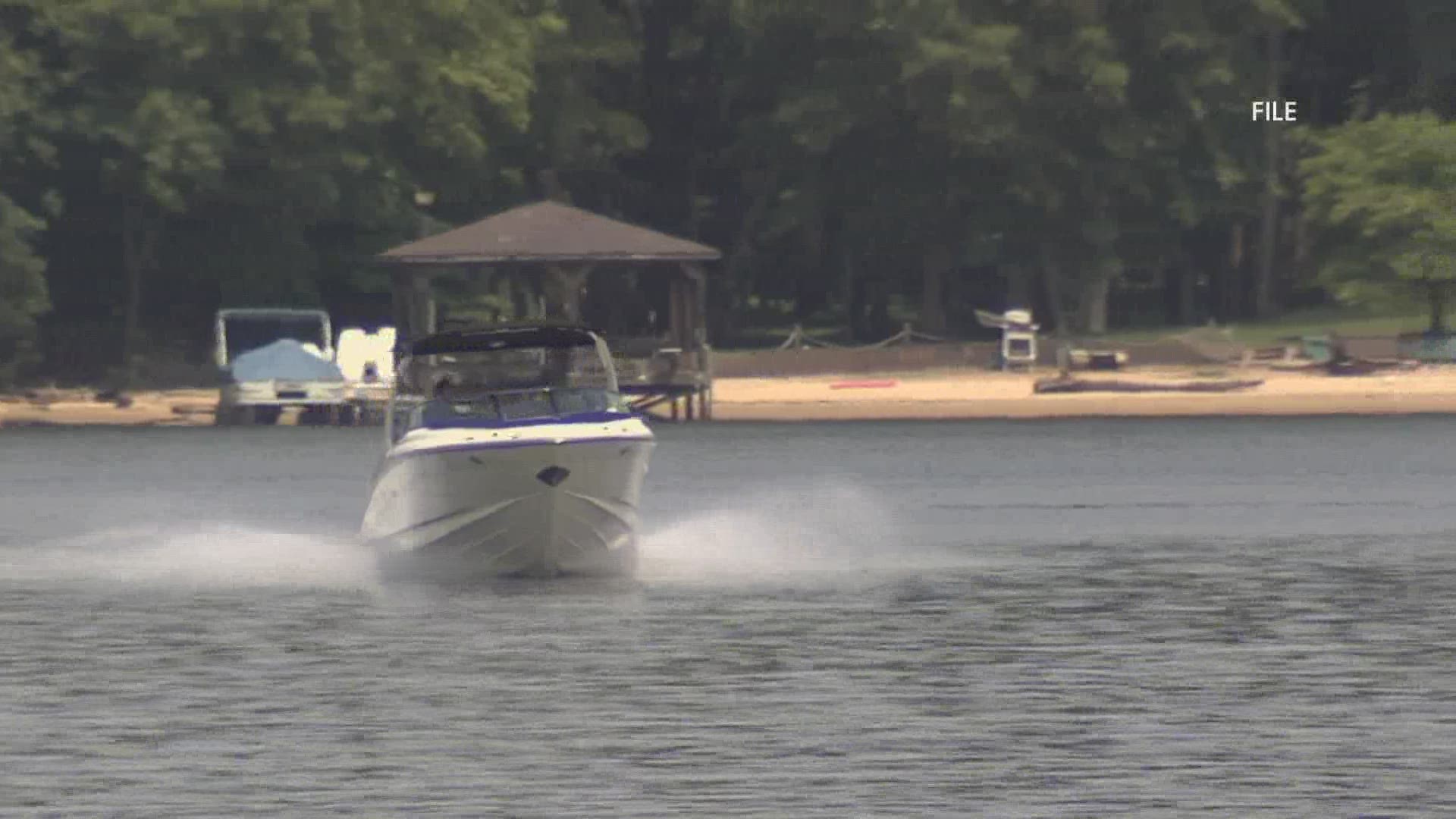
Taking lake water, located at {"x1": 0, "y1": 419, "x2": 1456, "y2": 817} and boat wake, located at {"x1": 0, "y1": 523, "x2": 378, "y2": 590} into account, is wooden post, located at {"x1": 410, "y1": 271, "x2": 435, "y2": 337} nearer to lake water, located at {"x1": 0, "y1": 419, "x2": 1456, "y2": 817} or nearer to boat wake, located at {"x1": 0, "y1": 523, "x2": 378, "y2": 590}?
lake water, located at {"x1": 0, "y1": 419, "x2": 1456, "y2": 817}

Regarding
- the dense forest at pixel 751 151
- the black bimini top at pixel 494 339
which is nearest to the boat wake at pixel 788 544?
the black bimini top at pixel 494 339

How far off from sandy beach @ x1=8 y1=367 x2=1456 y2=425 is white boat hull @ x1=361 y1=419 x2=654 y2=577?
4156cm

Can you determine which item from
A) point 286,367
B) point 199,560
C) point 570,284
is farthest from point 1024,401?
point 199,560

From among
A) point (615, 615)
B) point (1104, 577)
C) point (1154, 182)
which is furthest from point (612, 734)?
point (1154, 182)

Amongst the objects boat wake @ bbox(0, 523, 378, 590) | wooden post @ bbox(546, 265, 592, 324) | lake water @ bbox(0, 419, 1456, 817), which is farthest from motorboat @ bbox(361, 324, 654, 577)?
wooden post @ bbox(546, 265, 592, 324)

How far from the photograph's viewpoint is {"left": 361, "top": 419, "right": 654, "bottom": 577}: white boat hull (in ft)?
113

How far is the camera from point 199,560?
42969mm

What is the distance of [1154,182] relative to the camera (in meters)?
91.7

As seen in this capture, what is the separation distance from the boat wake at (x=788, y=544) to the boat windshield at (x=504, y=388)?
9.40 ft

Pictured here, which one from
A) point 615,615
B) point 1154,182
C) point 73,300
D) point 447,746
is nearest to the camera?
point 447,746

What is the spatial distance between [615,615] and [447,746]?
9.36m

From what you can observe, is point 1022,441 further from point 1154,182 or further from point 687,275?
point 1154,182

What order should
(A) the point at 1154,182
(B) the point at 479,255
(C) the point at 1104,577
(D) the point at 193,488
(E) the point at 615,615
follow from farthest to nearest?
(A) the point at 1154,182 → (B) the point at 479,255 → (D) the point at 193,488 → (C) the point at 1104,577 → (E) the point at 615,615

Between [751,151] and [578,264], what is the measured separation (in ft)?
71.2
